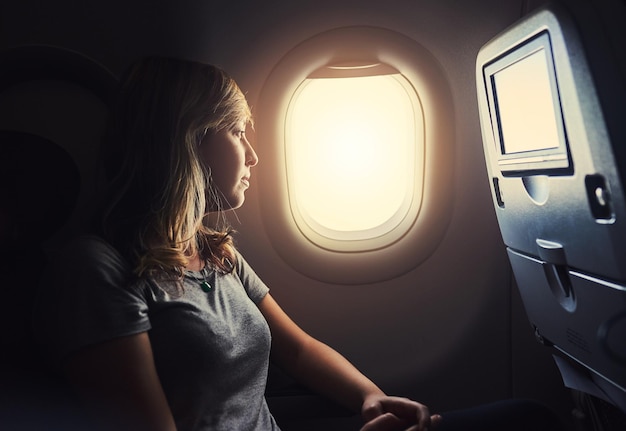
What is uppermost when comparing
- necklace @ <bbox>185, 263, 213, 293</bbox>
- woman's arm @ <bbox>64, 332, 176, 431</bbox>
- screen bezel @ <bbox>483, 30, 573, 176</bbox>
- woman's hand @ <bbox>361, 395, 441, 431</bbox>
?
screen bezel @ <bbox>483, 30, 573, 176</bbox>

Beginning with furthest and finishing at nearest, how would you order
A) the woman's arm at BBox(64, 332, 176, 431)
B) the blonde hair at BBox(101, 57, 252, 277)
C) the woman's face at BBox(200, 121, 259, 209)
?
the woman's face at BBox(200, 121, 259, 209), the blonde hair at BBox(101, 57, 252, 277), the woman's arm at BBox(64, 332, 176, 431)

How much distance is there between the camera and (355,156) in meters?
1.84

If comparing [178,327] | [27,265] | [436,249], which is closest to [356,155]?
[436,249]

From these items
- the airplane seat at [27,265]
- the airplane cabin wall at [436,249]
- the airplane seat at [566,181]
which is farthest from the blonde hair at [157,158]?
the airplane seat at [566,181]

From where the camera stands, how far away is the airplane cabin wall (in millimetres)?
1608

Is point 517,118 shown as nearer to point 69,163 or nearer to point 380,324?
point 380,324

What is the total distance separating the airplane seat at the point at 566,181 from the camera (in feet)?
3.15

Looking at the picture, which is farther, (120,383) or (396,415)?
(396,415)

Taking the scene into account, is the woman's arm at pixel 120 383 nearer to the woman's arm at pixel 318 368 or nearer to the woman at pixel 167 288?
the woman at pixel 167 288

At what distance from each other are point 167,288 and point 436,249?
877mm

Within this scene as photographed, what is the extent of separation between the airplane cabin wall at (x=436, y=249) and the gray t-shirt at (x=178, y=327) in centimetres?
47

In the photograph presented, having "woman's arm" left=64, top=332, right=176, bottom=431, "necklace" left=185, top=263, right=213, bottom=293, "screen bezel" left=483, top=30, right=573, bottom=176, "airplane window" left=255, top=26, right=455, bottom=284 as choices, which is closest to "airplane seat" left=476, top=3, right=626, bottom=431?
"screen bezel" left=483, top=30, right=573, bottom=176

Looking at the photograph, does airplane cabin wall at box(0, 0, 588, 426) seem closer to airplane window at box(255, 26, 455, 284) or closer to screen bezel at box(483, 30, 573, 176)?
airplane window at box(255, 26, 455, 284)

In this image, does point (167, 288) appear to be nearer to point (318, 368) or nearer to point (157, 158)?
point (157, 158)
